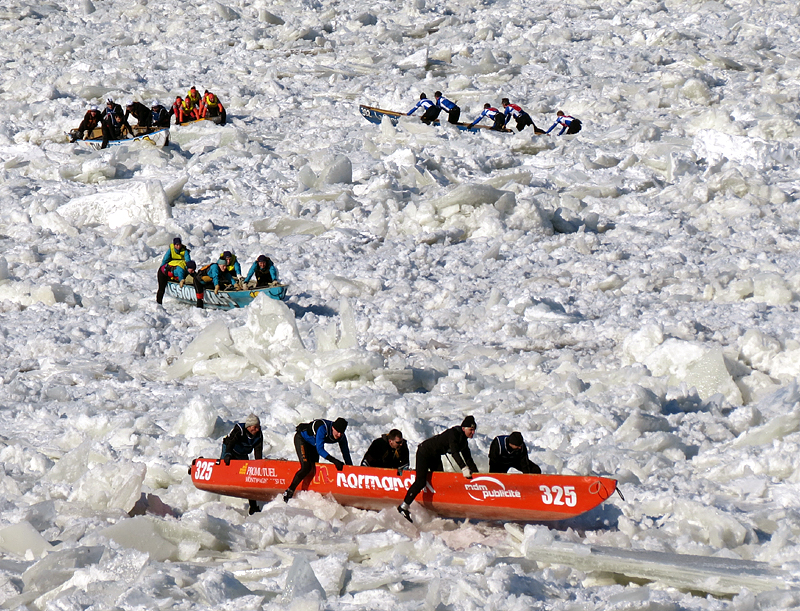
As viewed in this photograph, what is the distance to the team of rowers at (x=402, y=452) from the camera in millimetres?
7746

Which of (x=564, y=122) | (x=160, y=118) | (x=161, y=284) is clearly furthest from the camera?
(x=160, y=118)

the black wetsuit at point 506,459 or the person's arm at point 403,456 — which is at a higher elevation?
the black wetsuit at point 506,459

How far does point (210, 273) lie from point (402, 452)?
272 inches

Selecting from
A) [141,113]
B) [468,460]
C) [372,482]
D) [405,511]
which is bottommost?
[405,511]

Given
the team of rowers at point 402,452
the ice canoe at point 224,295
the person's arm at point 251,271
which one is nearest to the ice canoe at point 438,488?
Answer: the team of rowers at point 402,452

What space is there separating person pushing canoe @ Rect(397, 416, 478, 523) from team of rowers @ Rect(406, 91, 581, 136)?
48.1ft

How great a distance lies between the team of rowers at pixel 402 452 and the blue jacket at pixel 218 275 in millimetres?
5850

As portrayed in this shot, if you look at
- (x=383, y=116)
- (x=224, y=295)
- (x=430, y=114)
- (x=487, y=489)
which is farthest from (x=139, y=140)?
(x=487, y=489)

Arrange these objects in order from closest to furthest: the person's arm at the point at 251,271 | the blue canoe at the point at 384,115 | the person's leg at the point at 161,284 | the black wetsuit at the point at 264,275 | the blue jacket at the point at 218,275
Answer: the person's arm at the point at 251,271
the black wetsuit at the point at 264,275
the blue jacket at the point at 218,275
the person's leg at the point at 161,284
the blue canoe at the point at 384,115

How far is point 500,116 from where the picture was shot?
21500mm

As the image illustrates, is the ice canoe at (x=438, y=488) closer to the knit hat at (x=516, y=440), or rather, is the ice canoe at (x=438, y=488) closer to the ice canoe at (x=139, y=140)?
the knit hat at (x=516, y=440)

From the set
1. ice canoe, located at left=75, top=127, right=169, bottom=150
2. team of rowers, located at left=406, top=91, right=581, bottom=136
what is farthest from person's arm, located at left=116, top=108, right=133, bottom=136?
team of rowers, located at left=406, top=91, right=581, bottom=136

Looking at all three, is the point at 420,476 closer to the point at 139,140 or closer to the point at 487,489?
the point at 487,489

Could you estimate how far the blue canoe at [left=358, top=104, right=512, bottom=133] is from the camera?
21500mm
